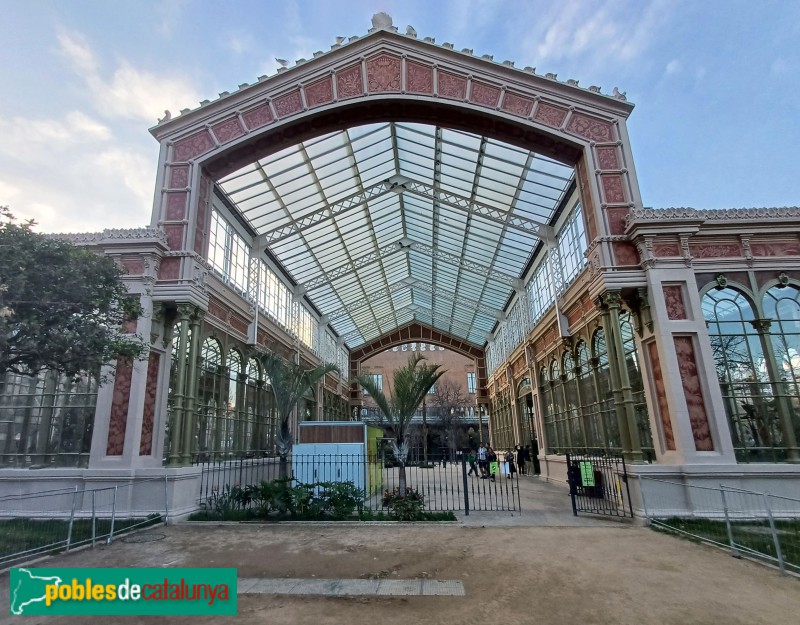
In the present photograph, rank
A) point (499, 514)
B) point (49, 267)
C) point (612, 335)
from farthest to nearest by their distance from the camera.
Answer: point (612, 335), point (499, 514), point (49, 267)

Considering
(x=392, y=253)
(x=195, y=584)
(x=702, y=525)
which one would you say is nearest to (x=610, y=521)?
(x=702, y=525)

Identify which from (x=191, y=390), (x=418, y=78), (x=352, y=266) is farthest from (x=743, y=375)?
(x=352, y=266)

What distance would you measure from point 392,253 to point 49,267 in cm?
2081

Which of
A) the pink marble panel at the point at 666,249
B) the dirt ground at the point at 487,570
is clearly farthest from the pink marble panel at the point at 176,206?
the pink marble panel at the point at 666,249

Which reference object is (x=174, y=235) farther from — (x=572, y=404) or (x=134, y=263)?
(x=572, y=404)

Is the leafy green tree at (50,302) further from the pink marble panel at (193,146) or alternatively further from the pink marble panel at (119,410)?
the pink marble panel at (193,146)

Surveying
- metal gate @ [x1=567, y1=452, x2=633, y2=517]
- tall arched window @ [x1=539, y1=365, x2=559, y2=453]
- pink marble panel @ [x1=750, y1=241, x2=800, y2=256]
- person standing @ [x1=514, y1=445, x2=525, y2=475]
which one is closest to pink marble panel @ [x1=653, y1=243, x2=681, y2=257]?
pink marble panel @ [x1=750, y1=241, x2=800, y2=256]

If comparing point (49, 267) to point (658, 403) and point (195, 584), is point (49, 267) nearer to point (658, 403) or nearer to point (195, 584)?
point (195, 584)

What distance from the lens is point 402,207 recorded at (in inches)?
912

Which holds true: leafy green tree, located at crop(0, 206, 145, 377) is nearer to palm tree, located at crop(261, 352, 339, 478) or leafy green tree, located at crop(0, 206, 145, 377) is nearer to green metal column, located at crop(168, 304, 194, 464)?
green metal column, located at crop(168, 304, 194, 464)

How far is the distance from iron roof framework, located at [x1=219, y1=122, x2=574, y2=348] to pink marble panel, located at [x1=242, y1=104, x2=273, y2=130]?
1719mm

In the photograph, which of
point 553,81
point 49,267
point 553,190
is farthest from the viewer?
point 553,190

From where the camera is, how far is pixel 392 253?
27.3m

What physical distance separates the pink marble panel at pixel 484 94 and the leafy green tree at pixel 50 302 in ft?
38.3
